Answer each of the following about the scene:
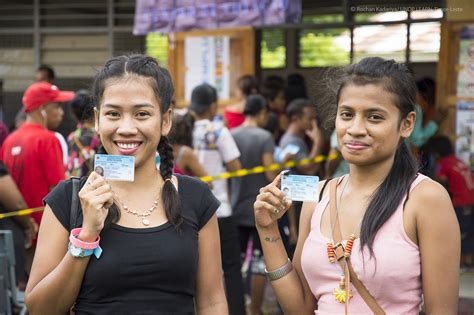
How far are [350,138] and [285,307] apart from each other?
700mm

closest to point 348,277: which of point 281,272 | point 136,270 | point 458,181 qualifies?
point 281,272

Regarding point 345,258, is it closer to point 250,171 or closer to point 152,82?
point 152,82

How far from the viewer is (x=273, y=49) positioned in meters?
11.9

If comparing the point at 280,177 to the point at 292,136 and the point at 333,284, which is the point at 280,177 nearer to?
the point at 333,284

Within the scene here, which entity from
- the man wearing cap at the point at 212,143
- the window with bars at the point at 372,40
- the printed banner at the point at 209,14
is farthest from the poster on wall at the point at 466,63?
the man wearing cap at the point at 212,143

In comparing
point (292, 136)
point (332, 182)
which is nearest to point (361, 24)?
point (292, 136)

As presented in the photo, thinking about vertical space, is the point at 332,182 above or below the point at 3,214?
above

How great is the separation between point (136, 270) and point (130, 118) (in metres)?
0.54

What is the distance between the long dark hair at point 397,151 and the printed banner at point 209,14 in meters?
5.47

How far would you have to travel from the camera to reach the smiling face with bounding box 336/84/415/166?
293 cm

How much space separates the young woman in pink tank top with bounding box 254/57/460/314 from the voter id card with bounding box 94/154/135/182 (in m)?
0.52

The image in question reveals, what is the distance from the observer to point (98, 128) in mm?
2934

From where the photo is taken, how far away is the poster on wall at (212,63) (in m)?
9.67

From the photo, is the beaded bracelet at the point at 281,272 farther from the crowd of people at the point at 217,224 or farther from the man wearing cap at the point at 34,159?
the man wearing cap at the point at 34,159
